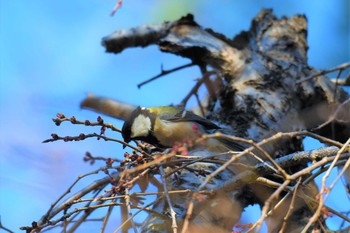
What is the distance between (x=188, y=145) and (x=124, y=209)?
3.87ft

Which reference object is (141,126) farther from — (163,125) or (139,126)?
(163,125)

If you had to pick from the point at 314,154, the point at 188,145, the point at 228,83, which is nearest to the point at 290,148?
the point at 228,83

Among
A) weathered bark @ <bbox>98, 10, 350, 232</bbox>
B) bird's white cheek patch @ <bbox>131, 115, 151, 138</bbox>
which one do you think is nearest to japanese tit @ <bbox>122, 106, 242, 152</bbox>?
bird's white cheek patch @ <bbox>131, 115, 151, 138</bbox>

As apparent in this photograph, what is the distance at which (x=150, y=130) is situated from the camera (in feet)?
11.9

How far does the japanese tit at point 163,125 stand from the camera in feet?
11.3

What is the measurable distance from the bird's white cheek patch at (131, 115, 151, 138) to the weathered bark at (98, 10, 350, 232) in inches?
16.2

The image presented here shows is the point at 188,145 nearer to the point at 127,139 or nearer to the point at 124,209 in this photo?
the point at 124,209

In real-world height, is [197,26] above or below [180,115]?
above

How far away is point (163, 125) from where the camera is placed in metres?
3.68

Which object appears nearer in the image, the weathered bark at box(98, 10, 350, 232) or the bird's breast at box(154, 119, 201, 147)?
the weathered bark at box(98, 10, 350, 232)

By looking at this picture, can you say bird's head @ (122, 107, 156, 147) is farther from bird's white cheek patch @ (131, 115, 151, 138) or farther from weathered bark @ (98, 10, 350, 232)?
weathered bark @ (98, 10, 350, 232)

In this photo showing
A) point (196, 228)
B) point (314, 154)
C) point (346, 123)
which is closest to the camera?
point (314, 154)

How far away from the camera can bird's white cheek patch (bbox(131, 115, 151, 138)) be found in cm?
347

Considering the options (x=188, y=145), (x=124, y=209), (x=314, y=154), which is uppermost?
(x=124, y=209)
